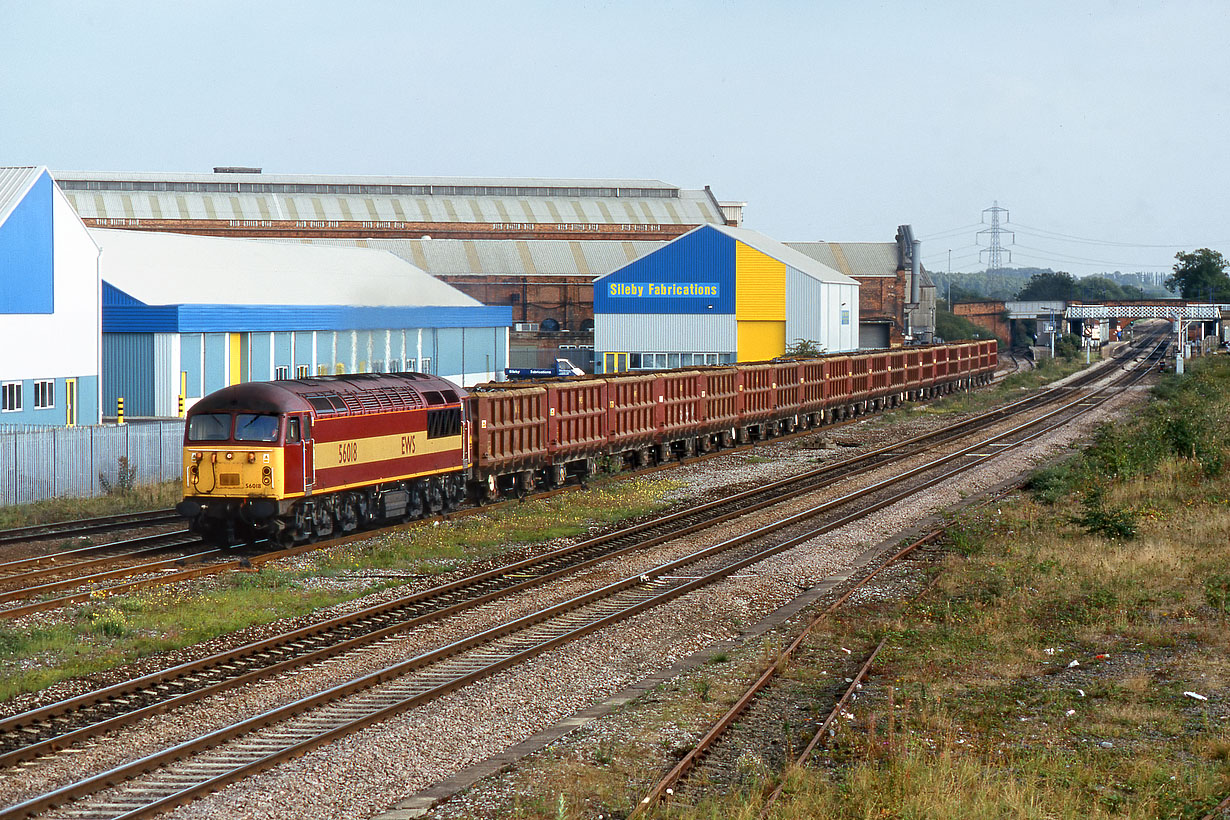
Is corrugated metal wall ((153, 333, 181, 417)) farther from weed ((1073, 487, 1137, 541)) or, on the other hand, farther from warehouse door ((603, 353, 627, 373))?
warehouse door ((603, 353, 627, 373))

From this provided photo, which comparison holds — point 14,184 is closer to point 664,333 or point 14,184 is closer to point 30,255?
point 30,255

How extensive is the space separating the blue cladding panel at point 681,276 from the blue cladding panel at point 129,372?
34.8 m

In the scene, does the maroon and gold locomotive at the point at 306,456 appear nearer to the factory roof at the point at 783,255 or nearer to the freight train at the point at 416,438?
the freight train at the point at 416,438

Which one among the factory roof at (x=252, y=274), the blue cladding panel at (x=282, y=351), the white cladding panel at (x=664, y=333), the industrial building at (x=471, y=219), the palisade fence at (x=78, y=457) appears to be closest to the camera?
the palisade fence at (x=78, y=457)

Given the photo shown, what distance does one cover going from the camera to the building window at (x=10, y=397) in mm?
38688

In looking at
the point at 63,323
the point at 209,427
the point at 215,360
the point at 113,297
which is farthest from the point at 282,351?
the point at 209,427

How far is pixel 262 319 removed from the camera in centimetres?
5125

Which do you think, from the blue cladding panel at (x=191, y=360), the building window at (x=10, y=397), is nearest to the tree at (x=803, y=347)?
the blue cladding panel at (x=191, y=360)

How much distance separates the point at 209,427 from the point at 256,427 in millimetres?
1140

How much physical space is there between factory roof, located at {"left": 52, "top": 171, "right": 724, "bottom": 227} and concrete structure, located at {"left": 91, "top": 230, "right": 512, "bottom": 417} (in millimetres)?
31018

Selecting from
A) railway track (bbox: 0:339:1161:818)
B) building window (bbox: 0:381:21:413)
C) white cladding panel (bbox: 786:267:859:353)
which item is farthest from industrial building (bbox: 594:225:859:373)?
railway track (bbox: 0:339:1161:818)

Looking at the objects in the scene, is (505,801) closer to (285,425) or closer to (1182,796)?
(1182,796)

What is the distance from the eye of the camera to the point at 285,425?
24.3 m

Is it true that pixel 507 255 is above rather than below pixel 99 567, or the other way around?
above
